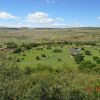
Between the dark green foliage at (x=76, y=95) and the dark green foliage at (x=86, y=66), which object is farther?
the dark green foliage at (x=86, y=66)

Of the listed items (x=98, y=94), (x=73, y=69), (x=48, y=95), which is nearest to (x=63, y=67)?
(x=73, y=69)

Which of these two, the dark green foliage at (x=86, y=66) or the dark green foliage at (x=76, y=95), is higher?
the dark green foliage at (x=76, y=95)

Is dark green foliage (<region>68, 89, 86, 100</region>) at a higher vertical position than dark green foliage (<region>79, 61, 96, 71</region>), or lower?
higher

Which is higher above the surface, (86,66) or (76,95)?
(76,95)

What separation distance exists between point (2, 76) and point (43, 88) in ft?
10.2

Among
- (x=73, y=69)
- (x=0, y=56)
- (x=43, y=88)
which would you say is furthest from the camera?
(x=73, y=69)

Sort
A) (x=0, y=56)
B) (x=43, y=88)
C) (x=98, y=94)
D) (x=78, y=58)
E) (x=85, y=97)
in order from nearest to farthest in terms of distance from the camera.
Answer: (x=0, y=56)
(x=43, y=88)
(x=85, y=97)
(x=98, y=94)
(x=78, y=58)

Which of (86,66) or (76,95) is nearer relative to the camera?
(76,95)

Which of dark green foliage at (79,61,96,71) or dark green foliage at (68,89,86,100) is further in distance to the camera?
dark green foliage at (79,61,96,71)

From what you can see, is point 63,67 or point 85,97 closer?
point 85,97

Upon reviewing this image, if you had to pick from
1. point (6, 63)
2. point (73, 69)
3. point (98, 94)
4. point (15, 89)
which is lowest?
point (73, 69)

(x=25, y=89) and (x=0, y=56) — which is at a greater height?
(x=0, y=56)

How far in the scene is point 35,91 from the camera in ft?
64.0

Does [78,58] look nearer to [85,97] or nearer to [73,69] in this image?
[73,69]
